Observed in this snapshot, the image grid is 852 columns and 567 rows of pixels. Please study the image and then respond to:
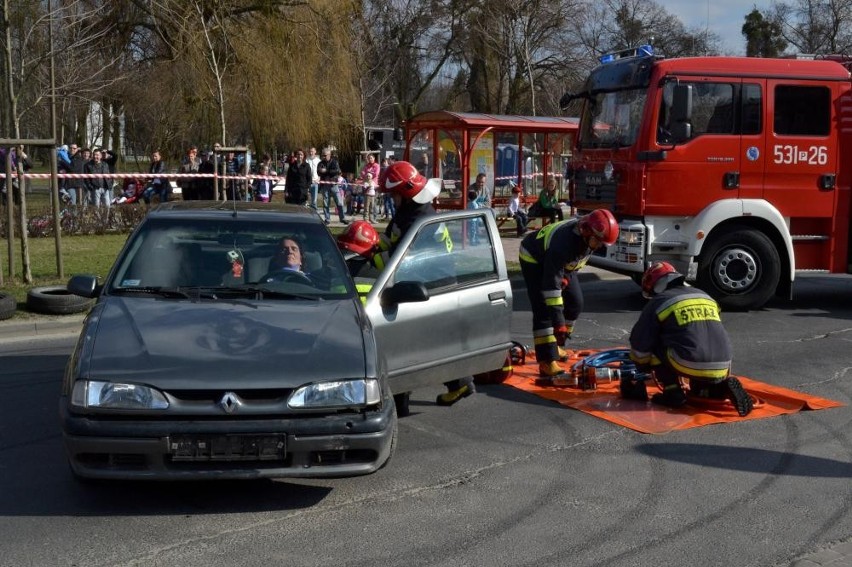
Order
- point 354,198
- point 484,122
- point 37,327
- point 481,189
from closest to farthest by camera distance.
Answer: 1. point 37,327
2. point 484,122
3. point 481,189
4. point 354,198

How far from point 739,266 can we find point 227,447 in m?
8.57

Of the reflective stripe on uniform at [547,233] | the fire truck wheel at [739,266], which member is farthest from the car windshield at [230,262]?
the fire truck wheel at [739,266]

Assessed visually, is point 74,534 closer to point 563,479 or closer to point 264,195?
point 563,479

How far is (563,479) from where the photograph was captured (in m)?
5.89

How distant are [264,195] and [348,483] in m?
20.2

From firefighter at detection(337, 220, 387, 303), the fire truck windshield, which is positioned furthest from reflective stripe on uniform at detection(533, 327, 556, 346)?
the fire truck windshield

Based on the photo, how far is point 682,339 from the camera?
7266 mm

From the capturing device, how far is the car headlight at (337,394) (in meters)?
4.88

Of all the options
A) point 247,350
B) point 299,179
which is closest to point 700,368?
point 247,350

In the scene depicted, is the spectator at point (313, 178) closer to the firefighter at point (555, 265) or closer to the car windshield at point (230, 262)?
the firefighter at point (555, 265)

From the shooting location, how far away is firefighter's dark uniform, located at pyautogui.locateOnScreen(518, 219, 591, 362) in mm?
8070

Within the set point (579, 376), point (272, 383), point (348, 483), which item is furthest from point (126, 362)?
point (579, 376)

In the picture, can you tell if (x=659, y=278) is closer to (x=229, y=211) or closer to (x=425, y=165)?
(x=229, y=211)

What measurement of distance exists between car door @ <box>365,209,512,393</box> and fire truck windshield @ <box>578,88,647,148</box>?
202 inches
